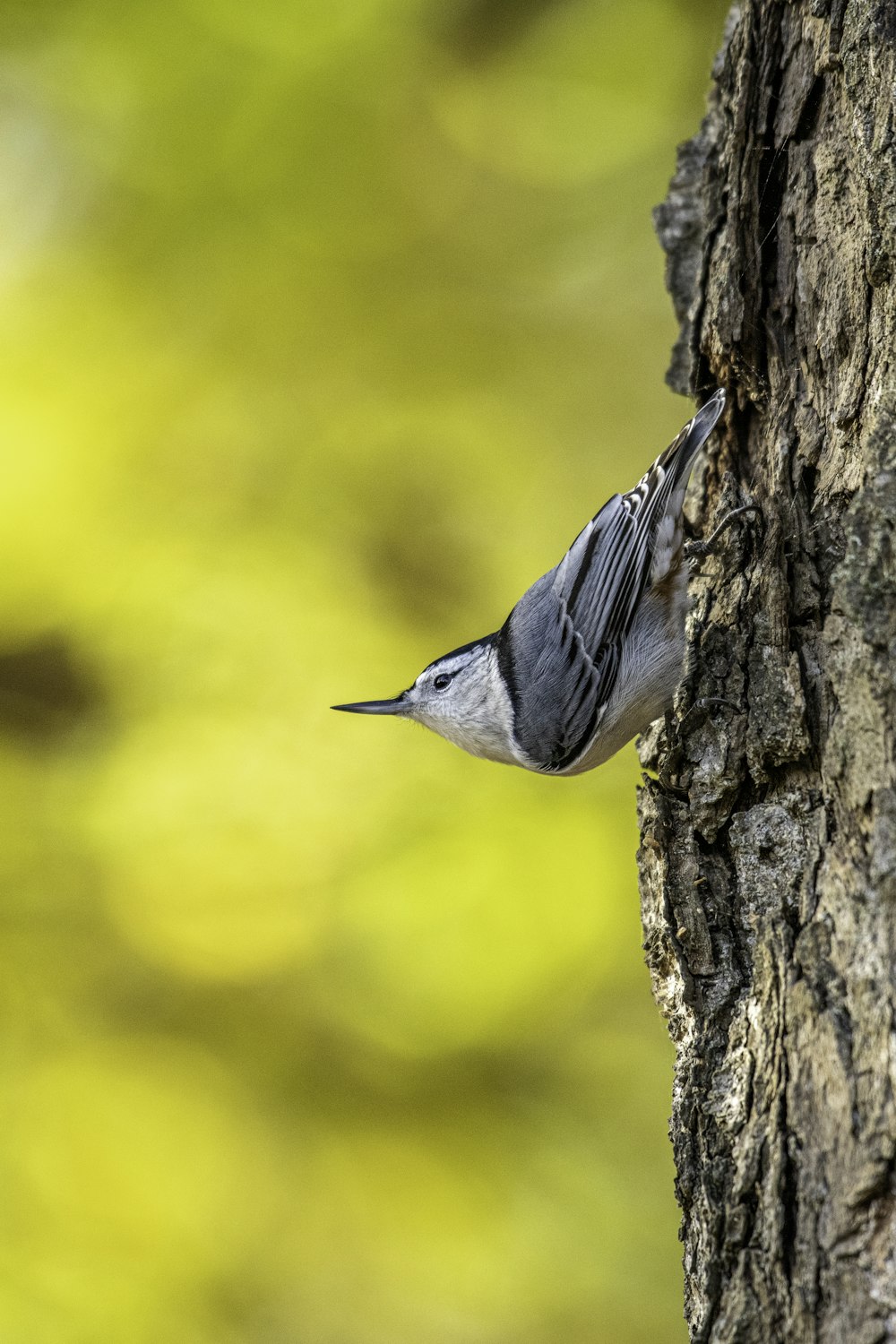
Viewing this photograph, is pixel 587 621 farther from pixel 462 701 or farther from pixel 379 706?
pixel 379 706

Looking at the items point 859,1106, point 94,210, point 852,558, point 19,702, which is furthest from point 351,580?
point 859,1106

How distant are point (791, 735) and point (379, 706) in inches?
35.2

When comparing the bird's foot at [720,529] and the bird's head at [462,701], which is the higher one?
the bird's foot at [720,529]

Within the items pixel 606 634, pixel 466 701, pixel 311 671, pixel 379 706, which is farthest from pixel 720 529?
pixel 311 671

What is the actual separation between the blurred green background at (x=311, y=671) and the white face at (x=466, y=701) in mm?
106

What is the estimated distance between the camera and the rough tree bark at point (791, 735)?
0.88 m

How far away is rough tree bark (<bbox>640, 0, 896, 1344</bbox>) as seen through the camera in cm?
88

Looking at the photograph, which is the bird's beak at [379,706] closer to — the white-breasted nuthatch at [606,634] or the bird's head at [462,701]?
the bird's head at [462,701]

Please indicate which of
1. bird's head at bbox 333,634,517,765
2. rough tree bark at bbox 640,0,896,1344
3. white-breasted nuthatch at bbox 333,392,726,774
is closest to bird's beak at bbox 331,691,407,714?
bird's head at bbox 333,634,517,765

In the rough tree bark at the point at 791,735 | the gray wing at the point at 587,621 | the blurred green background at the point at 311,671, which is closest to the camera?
the rough tree bark at the point at 791,735

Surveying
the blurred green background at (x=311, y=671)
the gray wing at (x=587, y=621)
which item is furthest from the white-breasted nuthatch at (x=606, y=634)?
the blurred green background at (x=311, y=671)

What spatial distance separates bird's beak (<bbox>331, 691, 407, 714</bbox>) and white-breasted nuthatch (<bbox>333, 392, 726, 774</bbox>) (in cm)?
20

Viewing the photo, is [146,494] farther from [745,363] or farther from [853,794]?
[853,794]

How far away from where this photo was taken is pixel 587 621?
67.9 inches
